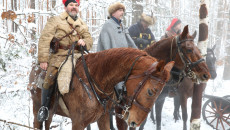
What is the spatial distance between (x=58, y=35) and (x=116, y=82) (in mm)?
1460

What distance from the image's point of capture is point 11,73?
4.38m

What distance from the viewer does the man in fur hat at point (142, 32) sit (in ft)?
21.4

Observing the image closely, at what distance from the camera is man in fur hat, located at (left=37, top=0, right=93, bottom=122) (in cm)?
359

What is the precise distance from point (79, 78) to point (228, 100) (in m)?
5.36

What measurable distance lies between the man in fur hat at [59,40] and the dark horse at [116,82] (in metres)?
0.28

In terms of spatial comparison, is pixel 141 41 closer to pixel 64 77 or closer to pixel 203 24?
pixel 203 24

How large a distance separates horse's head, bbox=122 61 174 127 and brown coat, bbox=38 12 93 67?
4.79ft

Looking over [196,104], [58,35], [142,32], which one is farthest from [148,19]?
[58,35]

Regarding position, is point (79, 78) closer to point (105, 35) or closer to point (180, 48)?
point (105, 35)

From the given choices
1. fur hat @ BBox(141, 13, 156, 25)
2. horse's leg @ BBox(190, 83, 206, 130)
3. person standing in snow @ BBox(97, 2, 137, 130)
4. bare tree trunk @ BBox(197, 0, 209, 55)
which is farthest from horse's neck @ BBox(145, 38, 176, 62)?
fur hat @ BBox(141, 13, 156, 25)

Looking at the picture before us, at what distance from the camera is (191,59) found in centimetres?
447

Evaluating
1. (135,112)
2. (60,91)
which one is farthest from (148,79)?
(60,91)

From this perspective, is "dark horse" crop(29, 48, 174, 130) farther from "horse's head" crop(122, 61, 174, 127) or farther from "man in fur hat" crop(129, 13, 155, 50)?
"man in fur hat" crop(129, 13, 155, 50)

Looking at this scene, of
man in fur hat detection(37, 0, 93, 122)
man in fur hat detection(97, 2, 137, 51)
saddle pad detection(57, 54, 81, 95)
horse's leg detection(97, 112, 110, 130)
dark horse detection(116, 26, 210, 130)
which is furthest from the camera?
dark horse detection(116, 26, 210, 130)
